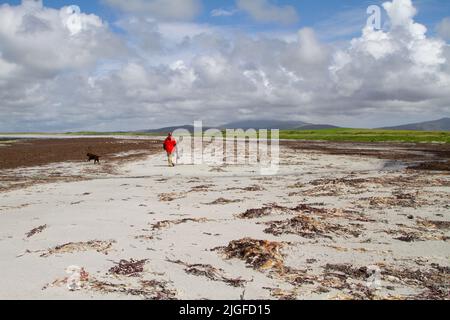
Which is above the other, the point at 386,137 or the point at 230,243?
the point at 386,137

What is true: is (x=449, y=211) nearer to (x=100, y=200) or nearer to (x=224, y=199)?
(x=224, y=199)

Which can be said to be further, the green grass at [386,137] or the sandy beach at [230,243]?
the green grass at [386,137]

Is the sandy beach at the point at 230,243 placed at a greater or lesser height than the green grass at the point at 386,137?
lesser

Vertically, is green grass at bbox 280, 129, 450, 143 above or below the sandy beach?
above

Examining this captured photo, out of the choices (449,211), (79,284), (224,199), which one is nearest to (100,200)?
(224,199)

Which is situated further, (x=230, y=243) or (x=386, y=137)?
(x=386, y=137)

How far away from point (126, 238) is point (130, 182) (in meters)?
11.8

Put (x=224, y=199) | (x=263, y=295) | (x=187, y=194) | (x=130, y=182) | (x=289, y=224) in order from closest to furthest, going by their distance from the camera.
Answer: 1. (x=263, y=295)
2. (x=289, y=224)
3. (x=224, y=199)
4. (x=187, y=194)
5. (x=130, y=182)

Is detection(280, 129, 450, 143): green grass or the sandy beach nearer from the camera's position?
the sandy beach

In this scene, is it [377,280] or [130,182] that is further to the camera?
[130,182]

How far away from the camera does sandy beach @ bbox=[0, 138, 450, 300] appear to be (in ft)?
21.2

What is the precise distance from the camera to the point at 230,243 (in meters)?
8.58

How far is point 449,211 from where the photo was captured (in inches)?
475

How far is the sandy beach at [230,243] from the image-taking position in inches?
255
